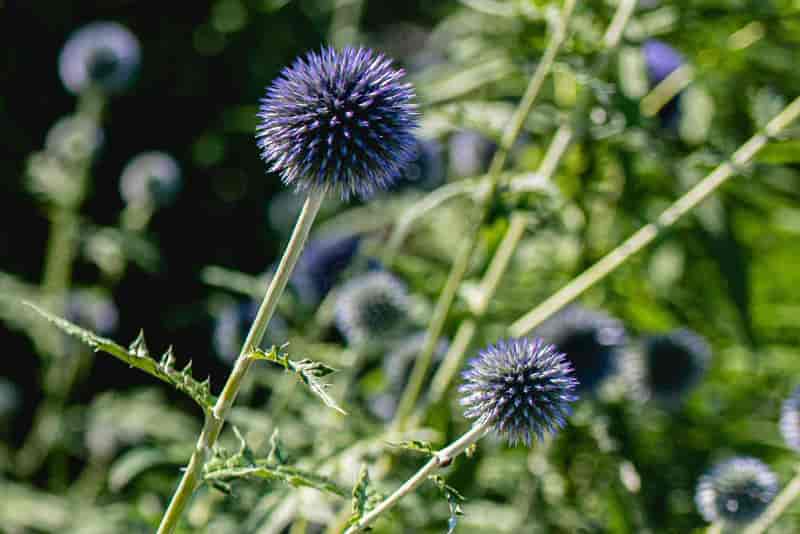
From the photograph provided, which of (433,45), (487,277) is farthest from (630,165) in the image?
(433,45)

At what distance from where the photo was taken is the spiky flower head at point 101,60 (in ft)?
9.94

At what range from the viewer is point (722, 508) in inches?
64.8

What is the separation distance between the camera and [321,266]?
2.54 meters

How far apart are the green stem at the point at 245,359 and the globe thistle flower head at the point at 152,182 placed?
2016mm

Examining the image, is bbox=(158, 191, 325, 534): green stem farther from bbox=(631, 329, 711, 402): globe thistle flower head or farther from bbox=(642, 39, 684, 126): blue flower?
bbox=(642, 39, 684, 126): blue flower

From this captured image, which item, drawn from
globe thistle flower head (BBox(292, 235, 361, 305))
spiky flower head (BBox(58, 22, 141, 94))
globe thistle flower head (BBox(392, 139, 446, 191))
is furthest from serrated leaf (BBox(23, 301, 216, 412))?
spiky flower head (BBox(58, 22, 141, 94))

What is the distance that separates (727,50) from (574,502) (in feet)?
3.66

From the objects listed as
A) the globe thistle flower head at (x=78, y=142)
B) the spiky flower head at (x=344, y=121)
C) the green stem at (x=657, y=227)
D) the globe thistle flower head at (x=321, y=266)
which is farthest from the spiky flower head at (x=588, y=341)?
the globe thistle flower head at (x=78, y=142)

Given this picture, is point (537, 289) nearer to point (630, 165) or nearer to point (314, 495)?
point (630, 165)

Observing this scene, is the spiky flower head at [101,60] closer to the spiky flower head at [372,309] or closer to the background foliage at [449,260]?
the background foliage at [449,260]

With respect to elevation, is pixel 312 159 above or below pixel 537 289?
below

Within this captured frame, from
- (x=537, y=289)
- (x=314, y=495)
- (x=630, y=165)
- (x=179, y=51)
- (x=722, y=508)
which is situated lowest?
(x=314, y=495)

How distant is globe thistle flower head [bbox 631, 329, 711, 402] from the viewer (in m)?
2.27

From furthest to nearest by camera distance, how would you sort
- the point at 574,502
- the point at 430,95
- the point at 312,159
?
1. the point at 430,95
2. the point at 574,502
3. the point at 312,159
